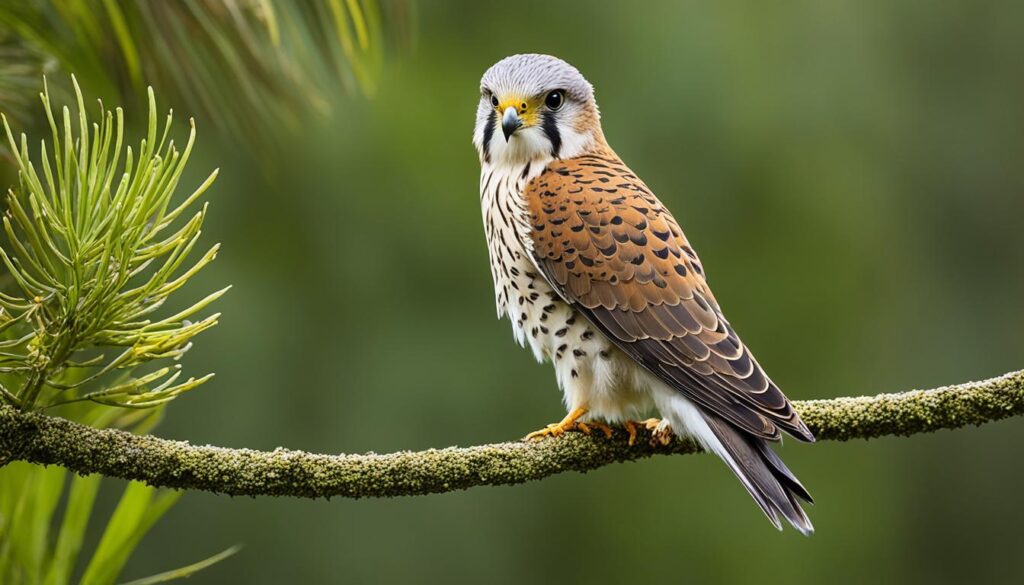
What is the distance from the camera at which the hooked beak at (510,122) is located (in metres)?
2.90

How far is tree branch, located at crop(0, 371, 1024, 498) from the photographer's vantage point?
1.42m

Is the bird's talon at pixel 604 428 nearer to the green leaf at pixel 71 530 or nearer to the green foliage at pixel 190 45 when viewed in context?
the green foliage at pixel 190 45

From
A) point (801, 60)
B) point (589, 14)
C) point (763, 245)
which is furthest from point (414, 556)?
point (801, 60)

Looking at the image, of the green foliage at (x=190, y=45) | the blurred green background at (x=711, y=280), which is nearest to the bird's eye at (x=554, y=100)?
the green foliage at (x=190, y=45)

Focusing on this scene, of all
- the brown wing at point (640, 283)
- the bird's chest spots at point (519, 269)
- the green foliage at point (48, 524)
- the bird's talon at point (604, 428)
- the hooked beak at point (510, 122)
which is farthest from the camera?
→ the hooked beak at point (510, 122)

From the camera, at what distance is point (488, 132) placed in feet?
10.3

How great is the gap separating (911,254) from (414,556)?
122 inches

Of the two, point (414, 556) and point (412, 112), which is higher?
point (412, 112)

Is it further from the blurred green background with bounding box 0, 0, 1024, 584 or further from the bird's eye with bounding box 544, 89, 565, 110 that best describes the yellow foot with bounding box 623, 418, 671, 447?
the blurred green background with bounding box 0, 0, 1024, 584

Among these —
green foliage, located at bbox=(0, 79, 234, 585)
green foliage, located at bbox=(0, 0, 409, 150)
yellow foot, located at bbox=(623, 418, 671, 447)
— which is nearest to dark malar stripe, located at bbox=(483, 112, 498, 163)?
green foliage, located at bbox=(0, 0, 409, 150)

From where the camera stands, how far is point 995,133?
20.9 ft

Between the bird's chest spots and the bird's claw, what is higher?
the bird's chest spots

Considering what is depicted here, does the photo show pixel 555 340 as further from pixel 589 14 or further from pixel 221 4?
pixel 589 14

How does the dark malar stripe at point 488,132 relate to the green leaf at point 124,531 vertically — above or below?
above
